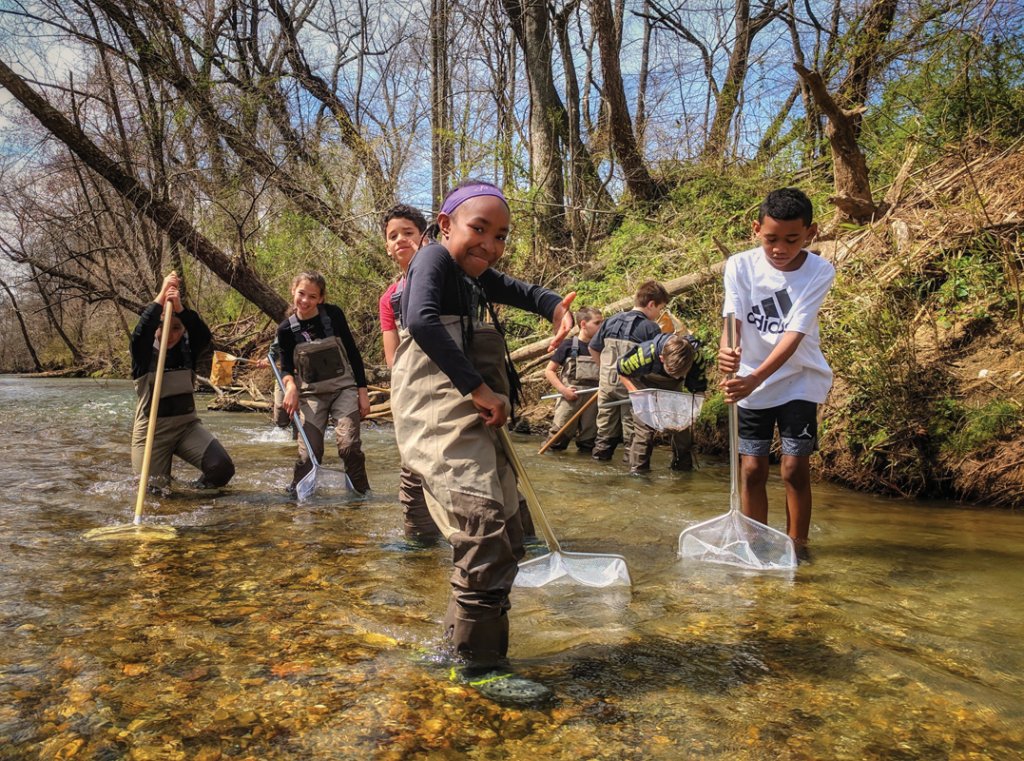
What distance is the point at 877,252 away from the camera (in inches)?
286

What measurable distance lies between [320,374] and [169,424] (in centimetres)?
134

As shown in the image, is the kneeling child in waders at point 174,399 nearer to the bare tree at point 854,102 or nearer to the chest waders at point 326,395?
the chest waders at point 326,395

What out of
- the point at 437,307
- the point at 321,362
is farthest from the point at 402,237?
the point at 437,307

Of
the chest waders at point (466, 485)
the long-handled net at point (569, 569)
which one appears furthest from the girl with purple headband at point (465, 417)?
the long-handled net at point (569, 569)

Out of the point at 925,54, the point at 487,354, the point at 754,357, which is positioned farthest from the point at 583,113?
the point at 487,354

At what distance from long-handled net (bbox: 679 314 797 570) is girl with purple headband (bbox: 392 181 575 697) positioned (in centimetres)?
179

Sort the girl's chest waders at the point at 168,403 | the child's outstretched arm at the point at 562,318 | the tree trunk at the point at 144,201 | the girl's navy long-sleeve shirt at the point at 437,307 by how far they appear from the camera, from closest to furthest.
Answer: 1. the girl's navy long-sleeve shirt at the point at 437,307
2. the child's outstretched arm at the point at 562,318
3. the girl's chest waders at the point at 168,403
4. the tree trunk at the point at 144,201

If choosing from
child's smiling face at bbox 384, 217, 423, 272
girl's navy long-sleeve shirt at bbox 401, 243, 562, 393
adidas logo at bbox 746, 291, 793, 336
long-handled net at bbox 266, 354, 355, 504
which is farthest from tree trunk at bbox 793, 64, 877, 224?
girl's navy long-sleeve shirt at bbox 401, 243, 562, 393

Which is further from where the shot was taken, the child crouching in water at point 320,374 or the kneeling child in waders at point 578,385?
the kneeling child in waders at point 578,385

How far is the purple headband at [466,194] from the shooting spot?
273cm

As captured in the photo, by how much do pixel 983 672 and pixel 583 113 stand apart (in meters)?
14.3

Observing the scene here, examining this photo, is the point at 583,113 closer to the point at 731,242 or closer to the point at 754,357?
the point at 731,242

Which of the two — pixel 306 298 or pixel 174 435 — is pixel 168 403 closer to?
pixel 174 435

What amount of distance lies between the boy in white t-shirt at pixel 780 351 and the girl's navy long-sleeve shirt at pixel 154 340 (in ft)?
13.9
